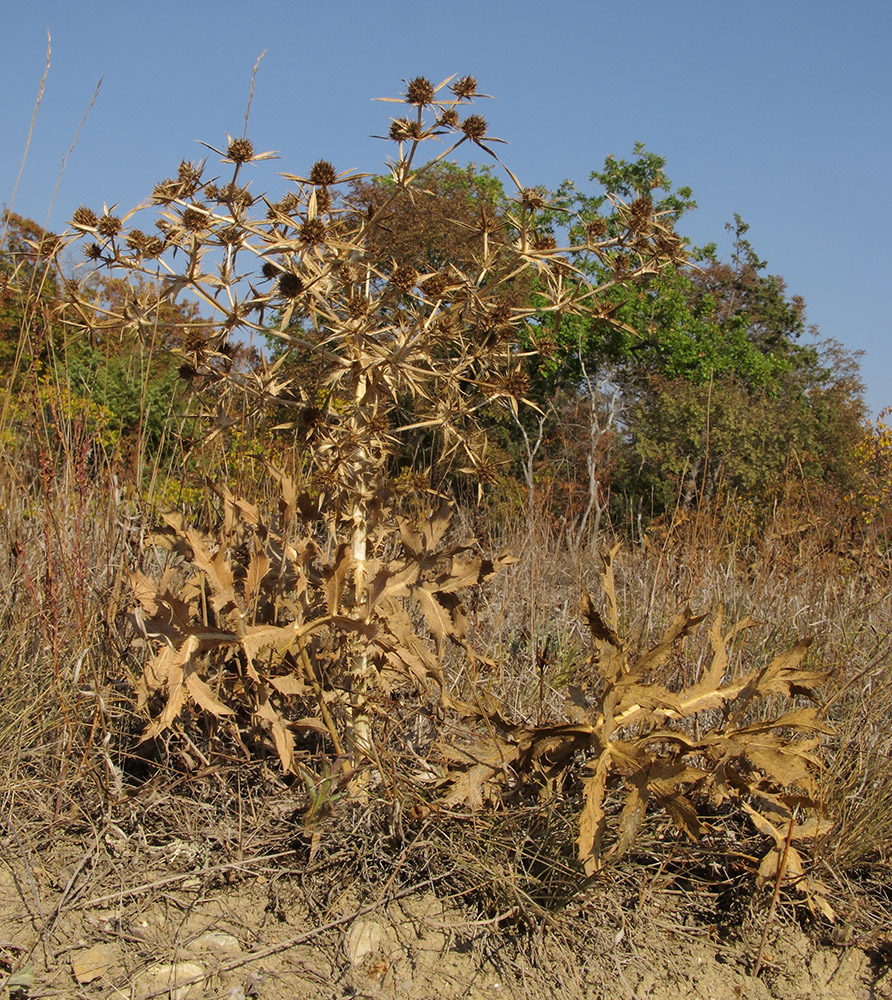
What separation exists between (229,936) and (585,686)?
53.0 inches

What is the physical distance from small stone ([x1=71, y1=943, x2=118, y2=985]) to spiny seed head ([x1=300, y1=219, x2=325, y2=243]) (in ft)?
5.03

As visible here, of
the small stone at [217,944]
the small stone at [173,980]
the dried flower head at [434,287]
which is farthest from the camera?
the dried flower head at [434,287]

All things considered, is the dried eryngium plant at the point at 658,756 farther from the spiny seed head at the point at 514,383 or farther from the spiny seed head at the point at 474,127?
the spiny seed head at the point at 474,127

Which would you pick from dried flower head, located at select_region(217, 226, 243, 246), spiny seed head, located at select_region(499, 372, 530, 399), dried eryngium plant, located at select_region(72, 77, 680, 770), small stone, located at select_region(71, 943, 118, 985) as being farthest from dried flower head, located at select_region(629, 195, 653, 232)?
small stone, located at select_region(71, 943, 118, 985)

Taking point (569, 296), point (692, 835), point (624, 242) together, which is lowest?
point (692, 835)

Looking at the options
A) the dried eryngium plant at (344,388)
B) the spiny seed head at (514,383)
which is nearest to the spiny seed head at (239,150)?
the dried eryngium plant at (344,388)

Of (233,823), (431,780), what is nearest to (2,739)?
(233,823)

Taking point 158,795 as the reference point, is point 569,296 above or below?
above

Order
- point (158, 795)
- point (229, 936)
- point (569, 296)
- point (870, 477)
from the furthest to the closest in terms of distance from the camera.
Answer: point (870, 477) < point (158, 795) < point (569, 296) < point (229, 936)

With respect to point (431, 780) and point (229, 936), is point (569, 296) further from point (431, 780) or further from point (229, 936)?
point (229, 936)

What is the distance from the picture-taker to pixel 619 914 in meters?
1.79

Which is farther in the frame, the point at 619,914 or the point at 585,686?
the point at 585,686

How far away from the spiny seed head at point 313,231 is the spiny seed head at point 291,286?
0.08 meters

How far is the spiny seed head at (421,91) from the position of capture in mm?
1666
